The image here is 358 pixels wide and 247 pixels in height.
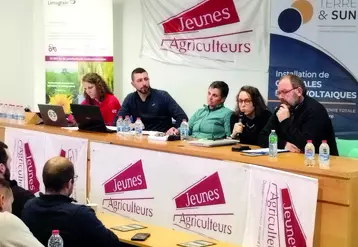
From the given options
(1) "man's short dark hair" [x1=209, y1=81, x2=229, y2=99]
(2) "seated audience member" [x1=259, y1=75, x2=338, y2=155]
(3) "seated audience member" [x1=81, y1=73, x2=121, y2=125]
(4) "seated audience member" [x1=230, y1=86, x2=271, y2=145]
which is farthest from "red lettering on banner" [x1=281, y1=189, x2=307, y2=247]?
(3) "seated audience member" [x1=81, y1=73, x2=121, y2=125]

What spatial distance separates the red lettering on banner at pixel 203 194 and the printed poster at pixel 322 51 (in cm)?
232

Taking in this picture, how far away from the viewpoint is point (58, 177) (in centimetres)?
332

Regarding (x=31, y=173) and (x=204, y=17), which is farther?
(x=204, y=17)

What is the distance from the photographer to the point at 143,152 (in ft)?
14.9

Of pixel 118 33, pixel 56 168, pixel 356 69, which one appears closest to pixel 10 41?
pixel 118 33

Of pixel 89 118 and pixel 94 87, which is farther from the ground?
pixel 94 87

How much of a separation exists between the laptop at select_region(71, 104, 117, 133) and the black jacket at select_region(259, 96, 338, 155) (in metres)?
1.54

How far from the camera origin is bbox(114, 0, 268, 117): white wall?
677 centimetres

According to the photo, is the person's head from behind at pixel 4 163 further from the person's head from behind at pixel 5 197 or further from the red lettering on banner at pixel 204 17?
the red lettering on banner at pixel 204 17

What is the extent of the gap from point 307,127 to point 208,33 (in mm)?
2824

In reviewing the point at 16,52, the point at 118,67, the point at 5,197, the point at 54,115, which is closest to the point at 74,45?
the point at 118,67

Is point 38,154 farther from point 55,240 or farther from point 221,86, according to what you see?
point 55,240

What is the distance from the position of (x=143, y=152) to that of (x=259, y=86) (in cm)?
238

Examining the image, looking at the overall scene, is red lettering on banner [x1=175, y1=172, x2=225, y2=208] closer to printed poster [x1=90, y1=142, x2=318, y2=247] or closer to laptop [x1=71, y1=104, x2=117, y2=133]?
printed poster [x1=90, y1=142, x2=318, y2=247]
